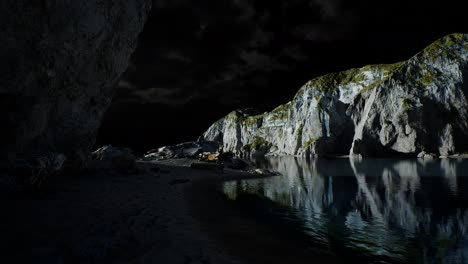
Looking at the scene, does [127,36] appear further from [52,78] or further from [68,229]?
[68,229]

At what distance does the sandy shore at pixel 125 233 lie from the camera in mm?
8172

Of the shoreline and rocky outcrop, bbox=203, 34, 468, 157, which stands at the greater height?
rocky outcrop, bbox=203, 34, 468, 157

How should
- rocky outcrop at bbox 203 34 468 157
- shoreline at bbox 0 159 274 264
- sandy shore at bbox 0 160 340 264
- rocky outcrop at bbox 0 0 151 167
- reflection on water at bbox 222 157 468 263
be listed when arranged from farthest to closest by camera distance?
rocky outcrop at bbox 203 34 468 157
rocky outcrop at bbox 0 0 151 167
reflection on water at bbox 222 157 468 263
sandy shore at bbox 0 160 340 264
shoreline at bbox 0 159 274 264

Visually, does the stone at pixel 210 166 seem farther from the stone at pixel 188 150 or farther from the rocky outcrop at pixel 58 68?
the stone at pixel 188 150

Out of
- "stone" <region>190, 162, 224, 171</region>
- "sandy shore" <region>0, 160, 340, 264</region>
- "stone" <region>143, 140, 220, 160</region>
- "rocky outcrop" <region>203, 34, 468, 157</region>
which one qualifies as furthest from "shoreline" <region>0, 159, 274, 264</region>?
"rocky outcrop" <region>203, 34, 468, 157</region>

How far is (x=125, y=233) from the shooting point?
1023cm

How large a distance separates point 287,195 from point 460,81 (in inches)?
5611

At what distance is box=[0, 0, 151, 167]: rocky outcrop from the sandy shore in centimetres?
492

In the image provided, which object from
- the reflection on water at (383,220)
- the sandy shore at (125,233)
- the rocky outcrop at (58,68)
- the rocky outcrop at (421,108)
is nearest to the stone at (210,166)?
the reflection on water at (383,220)

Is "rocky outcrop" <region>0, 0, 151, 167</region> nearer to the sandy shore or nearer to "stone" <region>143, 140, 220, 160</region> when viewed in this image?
the sandy shore

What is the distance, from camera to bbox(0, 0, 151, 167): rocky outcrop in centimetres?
1525

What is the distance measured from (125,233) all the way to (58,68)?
596 inches

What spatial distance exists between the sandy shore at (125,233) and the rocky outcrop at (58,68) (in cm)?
492

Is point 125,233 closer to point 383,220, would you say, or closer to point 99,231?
point 99,231
